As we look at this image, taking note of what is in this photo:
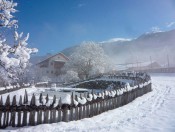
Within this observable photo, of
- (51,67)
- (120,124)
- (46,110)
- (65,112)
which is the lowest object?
(120,124)

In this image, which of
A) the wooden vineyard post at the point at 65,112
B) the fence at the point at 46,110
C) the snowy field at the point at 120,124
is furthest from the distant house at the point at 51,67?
the wooden vineyard post at the point at 65,112

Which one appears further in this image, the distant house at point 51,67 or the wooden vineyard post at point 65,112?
the distant house at point 51,67

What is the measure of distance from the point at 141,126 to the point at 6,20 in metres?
6.58

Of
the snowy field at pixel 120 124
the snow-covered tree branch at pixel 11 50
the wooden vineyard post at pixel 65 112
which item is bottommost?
the snowy field at pixel 120 124

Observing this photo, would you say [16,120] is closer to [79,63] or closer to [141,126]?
[141,126]

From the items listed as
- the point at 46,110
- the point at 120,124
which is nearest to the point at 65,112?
the point at 46,110

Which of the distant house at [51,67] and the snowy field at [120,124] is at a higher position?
the distant house at [51,67]

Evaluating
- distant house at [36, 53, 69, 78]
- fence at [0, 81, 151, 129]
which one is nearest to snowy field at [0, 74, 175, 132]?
fence at [0, 81, 151, 129]

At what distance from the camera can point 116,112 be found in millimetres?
11531

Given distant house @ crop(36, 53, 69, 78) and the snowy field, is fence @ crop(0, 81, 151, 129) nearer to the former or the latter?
the snowy field

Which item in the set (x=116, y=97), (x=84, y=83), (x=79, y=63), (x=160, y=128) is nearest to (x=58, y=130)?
(x=160, y=128)

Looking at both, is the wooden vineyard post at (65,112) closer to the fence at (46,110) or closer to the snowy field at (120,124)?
the fence at (46,110)

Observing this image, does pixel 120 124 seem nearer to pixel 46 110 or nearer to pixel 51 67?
pixel 46 110

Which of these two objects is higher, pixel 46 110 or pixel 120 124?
pixel 46 110
